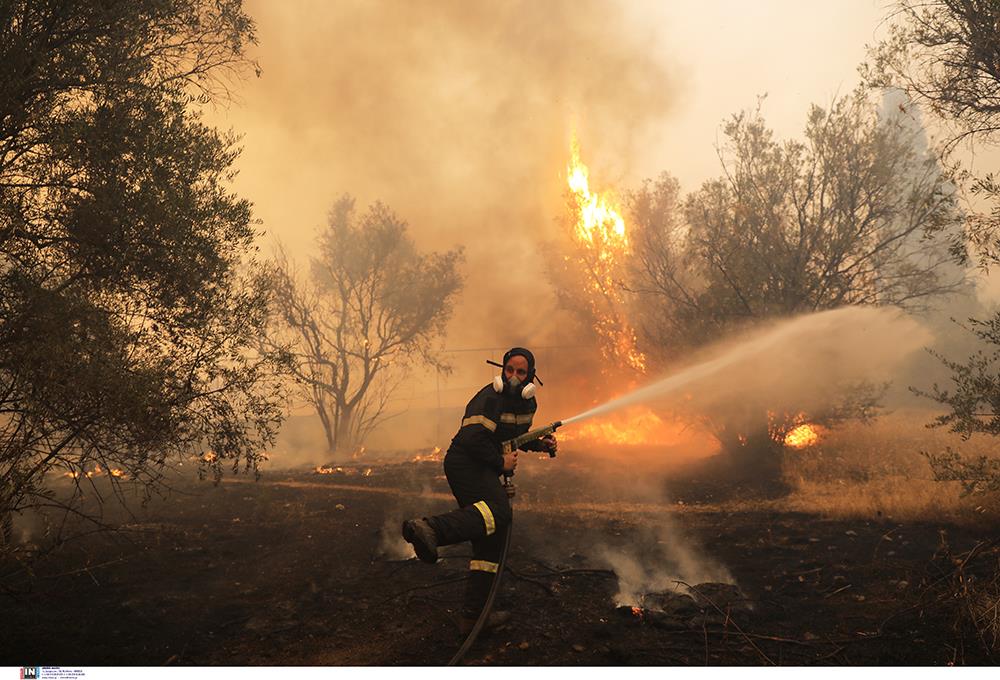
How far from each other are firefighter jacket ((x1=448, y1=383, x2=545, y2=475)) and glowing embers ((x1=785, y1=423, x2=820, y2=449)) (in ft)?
39.0

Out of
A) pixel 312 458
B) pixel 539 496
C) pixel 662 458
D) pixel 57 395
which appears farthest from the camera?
pixel 312 458

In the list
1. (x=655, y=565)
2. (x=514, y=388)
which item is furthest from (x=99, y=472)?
(x=655, y=565)

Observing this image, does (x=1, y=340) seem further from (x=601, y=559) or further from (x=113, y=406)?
(x=601, y=559)

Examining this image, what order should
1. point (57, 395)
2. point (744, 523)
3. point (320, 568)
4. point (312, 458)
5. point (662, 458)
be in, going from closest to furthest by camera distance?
point (57, 395)
point (320, 568)
point (744, 523)
point (662, 458)
point (312, 458)

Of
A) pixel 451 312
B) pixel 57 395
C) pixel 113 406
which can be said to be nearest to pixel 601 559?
pixel 113 406

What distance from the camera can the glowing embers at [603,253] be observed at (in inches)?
801

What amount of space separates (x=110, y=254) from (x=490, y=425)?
226 inches

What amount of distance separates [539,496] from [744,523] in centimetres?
464

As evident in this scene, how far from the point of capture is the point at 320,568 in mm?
8172

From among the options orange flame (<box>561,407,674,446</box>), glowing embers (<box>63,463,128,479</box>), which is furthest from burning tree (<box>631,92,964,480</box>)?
glowing embers (<box>63,463,128,479</box>)

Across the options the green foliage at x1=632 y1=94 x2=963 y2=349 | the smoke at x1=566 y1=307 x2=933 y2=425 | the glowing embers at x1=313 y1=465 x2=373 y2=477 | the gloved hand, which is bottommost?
the glowing embers at x1=313 y1=465 x2=373 y2=477

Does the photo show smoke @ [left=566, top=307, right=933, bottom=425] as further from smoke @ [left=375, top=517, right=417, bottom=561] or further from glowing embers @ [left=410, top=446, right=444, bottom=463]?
glowing embers @ [left=410, top=446, right=444, bottom=463]

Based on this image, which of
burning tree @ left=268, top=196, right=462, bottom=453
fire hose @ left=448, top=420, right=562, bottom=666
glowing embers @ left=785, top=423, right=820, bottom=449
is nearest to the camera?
fire hose @ left=448, top=420, right=562, bottom=666

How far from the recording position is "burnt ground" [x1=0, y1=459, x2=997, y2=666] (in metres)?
5.40
